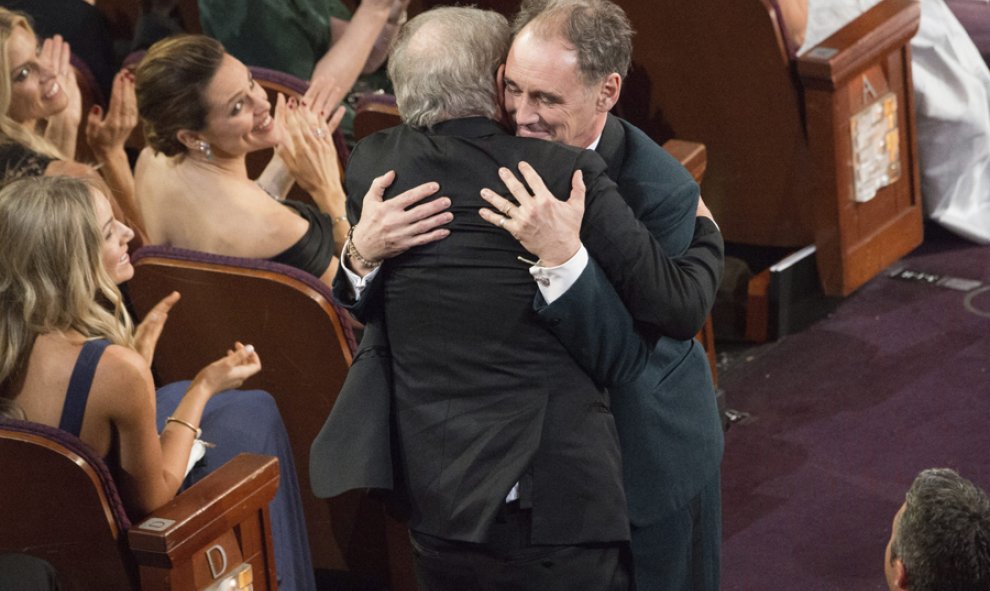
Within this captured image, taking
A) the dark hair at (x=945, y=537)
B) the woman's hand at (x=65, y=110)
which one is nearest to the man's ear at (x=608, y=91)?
the dark hair at (x=945, y=537)

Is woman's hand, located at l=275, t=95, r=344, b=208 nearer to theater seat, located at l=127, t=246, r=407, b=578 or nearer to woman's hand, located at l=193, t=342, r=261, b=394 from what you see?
theater seat, located at l=127, t=246, r=407, b=578

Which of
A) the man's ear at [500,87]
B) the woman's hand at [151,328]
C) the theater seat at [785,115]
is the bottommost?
the theater seat at [785,115]

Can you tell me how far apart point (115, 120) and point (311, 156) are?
21.1 inches

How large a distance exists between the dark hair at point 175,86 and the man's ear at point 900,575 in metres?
1.39

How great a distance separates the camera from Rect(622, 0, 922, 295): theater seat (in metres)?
2.76

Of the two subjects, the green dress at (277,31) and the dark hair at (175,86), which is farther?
the green dress at (277,31)

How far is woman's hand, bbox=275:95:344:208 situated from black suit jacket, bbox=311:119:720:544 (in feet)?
3.49

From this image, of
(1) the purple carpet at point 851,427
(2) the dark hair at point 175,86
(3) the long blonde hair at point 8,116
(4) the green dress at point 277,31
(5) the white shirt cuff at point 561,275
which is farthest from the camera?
(4) the green dress at point 277,31

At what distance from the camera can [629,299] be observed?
1.34 m

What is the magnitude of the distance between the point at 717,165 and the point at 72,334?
161 centimetres

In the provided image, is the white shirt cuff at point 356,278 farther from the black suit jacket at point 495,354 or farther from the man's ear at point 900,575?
the man's ear at point 900,575

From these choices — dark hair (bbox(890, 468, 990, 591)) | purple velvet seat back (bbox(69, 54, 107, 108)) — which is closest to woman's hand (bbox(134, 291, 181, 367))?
dark hair (bbox(890, 468, 990, 591))

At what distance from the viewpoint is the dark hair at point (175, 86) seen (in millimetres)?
2305

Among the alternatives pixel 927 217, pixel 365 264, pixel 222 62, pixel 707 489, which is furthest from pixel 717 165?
pixel 365 264
